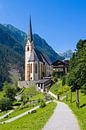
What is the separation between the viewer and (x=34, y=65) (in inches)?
5817

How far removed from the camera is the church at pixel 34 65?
148 m

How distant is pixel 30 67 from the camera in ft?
489

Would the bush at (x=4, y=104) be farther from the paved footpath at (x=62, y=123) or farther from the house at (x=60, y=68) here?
the paved footpath at (x=62, y=123)

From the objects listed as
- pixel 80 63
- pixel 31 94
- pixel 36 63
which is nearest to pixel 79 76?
pixel 80 63

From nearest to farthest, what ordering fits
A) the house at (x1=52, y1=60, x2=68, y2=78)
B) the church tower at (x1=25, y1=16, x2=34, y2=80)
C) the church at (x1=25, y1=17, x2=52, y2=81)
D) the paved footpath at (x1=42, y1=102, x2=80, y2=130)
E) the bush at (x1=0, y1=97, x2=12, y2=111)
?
1. the paved footpath at (x1=42, y1=102, x2=80, y2=130)
2. the bush at (x1=0, y1=97, x2=12, y2=111)
3. the house at (x1=52, y1=60, x2=68, y2=78)
4. the church at (x1=25, y1=17, x2=52, y2=81)
5. the church tower at (x1=25, y1=16, x2=34, y2=80)

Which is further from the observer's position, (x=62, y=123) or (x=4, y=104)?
(x=4, y=104)

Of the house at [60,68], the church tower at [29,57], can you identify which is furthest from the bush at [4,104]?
the church tower at [29,57]

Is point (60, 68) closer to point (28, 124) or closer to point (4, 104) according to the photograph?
point (4, 104)

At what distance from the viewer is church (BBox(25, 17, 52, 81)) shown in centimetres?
14762

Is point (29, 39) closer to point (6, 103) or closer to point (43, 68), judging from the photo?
point (43, 68)

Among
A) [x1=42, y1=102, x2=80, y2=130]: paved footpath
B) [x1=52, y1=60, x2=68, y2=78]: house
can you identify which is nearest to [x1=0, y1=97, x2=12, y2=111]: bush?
[x1=52, y1=60, x2=68, y2=78]: house

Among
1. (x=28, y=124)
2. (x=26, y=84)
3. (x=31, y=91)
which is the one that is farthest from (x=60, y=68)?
(x=28, y=124)

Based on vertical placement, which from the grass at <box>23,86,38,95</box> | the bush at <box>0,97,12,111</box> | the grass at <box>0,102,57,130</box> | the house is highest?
the house

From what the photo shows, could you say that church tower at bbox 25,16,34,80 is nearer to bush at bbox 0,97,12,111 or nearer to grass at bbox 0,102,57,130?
bush at bbox 0,97,12,111
